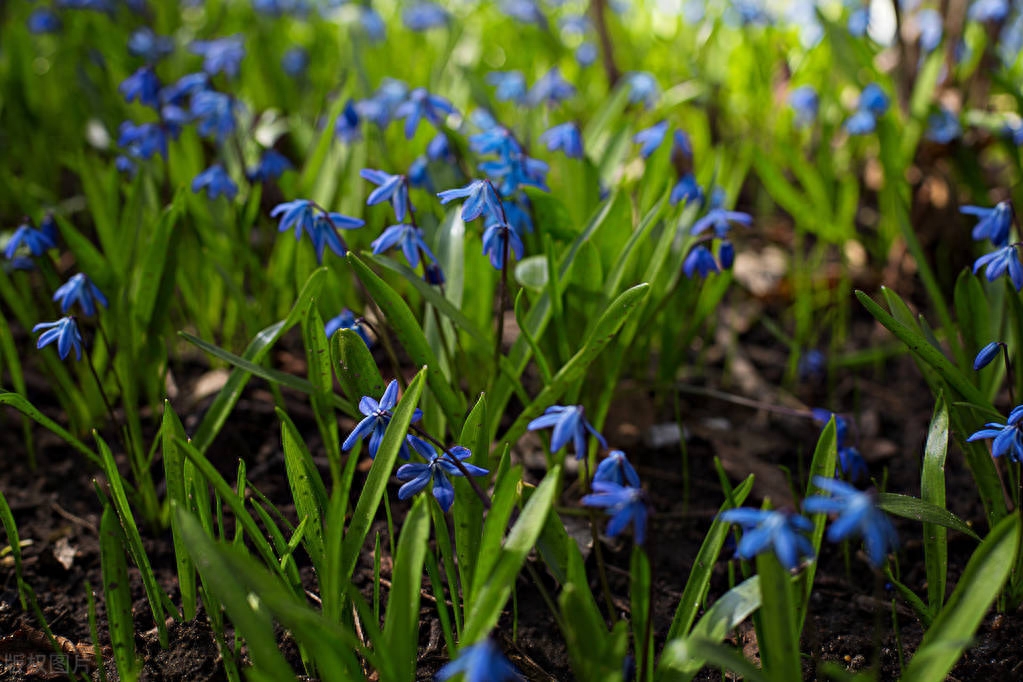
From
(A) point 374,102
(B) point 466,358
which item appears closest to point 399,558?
(B) point 466,358

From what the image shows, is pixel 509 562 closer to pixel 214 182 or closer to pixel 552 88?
pixel 214 182

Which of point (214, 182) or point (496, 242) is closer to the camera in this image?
point (496, 242)

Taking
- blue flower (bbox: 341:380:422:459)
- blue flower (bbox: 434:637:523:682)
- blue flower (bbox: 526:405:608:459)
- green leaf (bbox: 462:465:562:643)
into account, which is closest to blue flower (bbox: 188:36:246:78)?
blue flower (bbox: 341:380:422:459)

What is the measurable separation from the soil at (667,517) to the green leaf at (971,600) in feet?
0.34

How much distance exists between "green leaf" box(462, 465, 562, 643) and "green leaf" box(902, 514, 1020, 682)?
0.61 m

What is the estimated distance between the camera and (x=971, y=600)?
141 centimetres

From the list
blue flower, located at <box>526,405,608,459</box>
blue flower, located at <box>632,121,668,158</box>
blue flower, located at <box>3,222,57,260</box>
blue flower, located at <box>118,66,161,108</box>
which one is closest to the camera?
blue flower, located at <box>526,405,608,459</box>

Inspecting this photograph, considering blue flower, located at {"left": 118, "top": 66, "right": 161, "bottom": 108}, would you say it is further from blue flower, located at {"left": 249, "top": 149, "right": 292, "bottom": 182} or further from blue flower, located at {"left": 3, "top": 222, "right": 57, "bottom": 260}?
blue flower, located at {"left": 3, "top": 222, "right": 57, "bottom": 260}

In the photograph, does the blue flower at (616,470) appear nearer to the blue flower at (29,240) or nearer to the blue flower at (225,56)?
the blue flower at (29,240)

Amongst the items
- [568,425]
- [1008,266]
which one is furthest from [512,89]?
[568,425]

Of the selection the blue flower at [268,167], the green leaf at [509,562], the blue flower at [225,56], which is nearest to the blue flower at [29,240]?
the blue flower at [268,167]

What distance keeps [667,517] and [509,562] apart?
1.01m

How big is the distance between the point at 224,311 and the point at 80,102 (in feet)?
5.04

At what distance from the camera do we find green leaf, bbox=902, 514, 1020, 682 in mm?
1379
